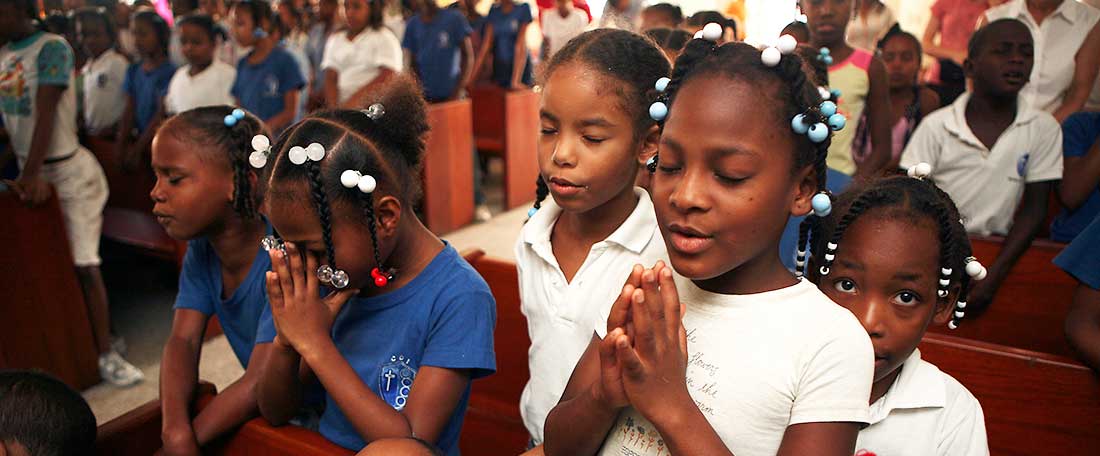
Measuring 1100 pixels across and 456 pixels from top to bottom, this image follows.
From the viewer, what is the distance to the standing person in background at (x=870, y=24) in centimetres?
376

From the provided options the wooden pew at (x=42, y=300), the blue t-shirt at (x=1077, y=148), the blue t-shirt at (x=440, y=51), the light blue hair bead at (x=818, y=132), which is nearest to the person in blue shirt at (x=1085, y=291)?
the blue t-shirt at (x=1077, y=148)

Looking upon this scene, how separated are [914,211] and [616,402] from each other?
2.00 ft

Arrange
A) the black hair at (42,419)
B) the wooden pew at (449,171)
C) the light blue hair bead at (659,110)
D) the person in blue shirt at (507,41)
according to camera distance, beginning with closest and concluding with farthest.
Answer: the light blue hair bead at (659,110) → the black hair at (42,419) → the wooden pew at (449,171) → the person in blue shirt at (507,41)

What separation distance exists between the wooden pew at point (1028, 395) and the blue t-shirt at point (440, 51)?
450 cm

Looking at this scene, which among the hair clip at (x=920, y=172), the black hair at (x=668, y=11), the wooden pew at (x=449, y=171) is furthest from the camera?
the wooden pew at (x=449, y=171)

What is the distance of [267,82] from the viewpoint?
14.2ft

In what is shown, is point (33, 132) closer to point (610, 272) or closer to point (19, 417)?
point (19, 417)

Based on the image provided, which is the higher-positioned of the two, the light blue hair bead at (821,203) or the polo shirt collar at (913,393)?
the light blue hair bead at (821,203)

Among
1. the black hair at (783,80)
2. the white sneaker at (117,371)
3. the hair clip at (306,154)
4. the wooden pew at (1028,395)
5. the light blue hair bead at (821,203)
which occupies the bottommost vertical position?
the white sneaker at (117,371)

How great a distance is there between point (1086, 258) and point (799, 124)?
4.04 feet

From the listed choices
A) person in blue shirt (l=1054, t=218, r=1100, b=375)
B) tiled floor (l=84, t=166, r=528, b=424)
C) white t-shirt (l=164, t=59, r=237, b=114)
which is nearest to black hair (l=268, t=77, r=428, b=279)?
person in blue shirt (l=1054, t=218, r=1100, b=375)

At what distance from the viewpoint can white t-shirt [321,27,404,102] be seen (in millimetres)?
4785

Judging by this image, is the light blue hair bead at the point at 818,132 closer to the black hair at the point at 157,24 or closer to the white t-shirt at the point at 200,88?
the white t-shirt at the point at 200,88

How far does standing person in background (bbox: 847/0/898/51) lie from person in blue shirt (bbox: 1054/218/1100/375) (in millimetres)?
2153
